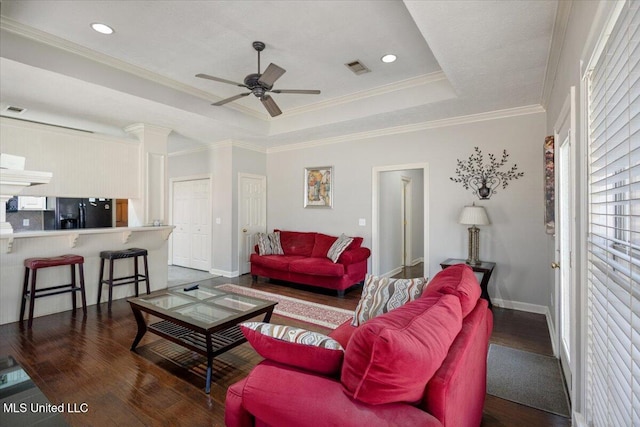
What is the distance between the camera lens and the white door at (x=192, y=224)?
6422 millimetres

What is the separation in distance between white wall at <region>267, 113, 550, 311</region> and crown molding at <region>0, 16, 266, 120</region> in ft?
7.58

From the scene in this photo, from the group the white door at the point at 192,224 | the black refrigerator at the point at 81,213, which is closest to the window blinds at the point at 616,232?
the white door at the point at 192,224

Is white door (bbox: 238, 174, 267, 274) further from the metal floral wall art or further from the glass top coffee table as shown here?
the metal floral wall art

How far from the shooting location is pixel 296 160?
6.06 metres

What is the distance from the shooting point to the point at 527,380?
7.89ft

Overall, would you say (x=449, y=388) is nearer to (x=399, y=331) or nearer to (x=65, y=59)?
(x=399, y=331)

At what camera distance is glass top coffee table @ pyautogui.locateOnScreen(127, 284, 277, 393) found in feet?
7.69

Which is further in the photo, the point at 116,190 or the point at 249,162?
the point at 249,162

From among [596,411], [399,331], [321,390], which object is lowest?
[596,411]

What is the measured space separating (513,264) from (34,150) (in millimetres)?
6165

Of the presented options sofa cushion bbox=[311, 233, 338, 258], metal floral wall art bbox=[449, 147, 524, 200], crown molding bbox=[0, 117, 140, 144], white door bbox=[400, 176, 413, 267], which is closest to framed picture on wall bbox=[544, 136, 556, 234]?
metal floral wall art bbox=[449, 147, 524, 200]

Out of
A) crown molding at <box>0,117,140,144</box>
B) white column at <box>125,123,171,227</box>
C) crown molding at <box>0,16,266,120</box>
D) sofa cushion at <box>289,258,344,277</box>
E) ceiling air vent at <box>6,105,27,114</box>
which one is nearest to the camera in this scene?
crown molding at <box>0,16,266,120</box>

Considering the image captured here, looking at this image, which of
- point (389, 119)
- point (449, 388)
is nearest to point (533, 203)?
point (389, 119)

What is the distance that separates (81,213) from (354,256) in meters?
5.03
